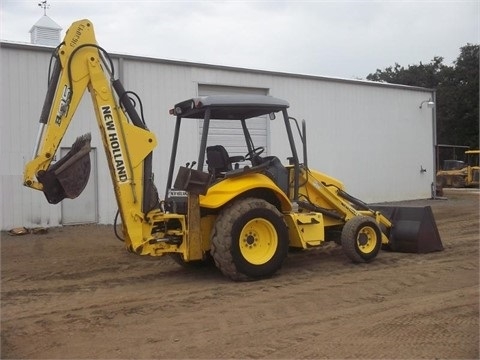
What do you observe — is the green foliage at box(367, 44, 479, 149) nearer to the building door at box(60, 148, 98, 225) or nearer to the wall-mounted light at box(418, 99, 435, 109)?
the wall-mounted light at box(418, 99, 435, 109)

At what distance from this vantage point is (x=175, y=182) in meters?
7.68

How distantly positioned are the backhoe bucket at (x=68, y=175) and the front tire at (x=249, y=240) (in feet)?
6.09

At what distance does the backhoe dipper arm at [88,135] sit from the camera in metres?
7.14

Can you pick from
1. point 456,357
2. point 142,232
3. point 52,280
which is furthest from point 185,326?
point 52,280

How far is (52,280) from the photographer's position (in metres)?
8.08

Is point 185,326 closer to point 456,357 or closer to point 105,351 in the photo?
point 105,351

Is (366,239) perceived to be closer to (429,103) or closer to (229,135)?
(229,135)

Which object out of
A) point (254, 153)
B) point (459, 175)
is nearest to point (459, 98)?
point (459, 175)

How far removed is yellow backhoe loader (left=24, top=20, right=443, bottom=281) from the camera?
23.7ft

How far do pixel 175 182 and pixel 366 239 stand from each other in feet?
10.8

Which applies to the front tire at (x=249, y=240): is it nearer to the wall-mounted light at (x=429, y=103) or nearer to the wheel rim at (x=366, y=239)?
the wheel rim at (x=366, y=239)

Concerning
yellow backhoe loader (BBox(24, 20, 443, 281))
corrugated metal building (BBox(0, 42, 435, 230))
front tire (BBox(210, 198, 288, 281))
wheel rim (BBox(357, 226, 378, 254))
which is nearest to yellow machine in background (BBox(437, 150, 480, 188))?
corrugated metal building (BBox(0, 42, 435, 230))

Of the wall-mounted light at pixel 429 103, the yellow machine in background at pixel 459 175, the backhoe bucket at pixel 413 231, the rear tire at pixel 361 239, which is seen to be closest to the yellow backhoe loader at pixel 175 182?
the rear tire at pixel 361 239

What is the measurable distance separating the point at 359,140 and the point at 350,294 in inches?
586
